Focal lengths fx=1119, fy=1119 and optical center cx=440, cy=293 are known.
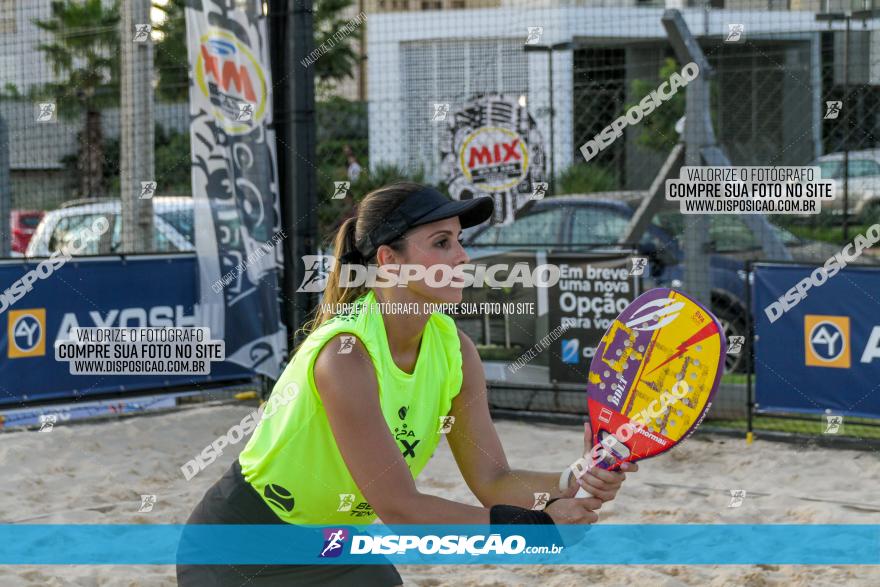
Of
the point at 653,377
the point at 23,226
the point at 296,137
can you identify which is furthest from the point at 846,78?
the point at 23,226

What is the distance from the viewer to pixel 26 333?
25.8ft

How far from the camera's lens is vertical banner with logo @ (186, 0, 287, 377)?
8.14m

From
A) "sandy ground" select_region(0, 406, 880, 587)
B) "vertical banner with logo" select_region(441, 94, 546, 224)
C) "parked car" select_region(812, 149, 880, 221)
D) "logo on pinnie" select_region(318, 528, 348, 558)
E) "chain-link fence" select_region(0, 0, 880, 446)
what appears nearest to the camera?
"logo on pinnie" select_region(318, 528, 348, 558)

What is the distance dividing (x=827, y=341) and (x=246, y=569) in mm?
5383

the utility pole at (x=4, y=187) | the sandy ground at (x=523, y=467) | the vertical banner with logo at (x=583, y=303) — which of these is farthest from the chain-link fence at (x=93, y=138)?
the vertical banner with logo at (x=583, y=303)

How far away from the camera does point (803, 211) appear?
318 inches

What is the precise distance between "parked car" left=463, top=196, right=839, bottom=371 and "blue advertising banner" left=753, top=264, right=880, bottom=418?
1.16 meters

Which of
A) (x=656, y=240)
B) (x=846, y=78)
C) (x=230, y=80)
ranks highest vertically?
(x=846, y=78)

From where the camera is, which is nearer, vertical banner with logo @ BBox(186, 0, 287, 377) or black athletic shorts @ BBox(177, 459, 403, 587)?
black athletic shorts @ BBox(177, 459, 403, 587)

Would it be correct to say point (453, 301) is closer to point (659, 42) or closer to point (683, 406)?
point (683, 406)

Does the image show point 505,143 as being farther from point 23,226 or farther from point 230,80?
point 23,226

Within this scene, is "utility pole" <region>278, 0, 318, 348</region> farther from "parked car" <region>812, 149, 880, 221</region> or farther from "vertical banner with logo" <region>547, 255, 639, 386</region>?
"parked car" <region>812, 149, 880, 221</region>

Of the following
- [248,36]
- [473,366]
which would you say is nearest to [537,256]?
[248,36]

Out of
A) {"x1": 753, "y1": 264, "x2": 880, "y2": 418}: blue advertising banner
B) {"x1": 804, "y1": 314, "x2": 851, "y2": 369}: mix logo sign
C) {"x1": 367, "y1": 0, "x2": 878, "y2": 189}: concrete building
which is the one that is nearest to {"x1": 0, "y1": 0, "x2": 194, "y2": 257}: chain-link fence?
{"x1": 367, "y1": 0, "x2": 878, "y2": 189}: concrete building
